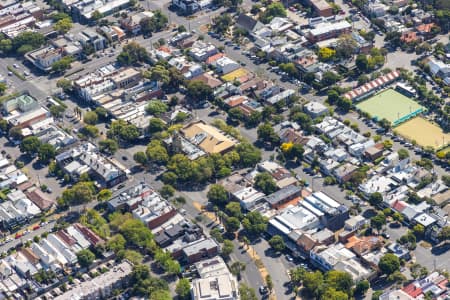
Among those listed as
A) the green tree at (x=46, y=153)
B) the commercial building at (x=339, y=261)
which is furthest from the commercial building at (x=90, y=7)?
the commercial building at (x=339, y=261)

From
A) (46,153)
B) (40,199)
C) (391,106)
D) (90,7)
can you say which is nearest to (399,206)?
(391,106)

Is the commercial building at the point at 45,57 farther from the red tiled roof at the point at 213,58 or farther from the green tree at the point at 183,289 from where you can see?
the green tree at the point at 183,289

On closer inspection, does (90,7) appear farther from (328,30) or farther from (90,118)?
(328,30)

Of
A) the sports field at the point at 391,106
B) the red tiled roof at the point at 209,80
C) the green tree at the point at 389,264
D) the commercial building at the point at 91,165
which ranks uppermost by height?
the green tree at the point at 389,264

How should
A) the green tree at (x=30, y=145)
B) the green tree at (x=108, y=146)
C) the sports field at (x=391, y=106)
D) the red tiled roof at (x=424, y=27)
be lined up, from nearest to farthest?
the green tree at (x=108, y=146), the green tree at (x=30, y=145), the sports field at (x=391, y=106), the red tiled roof at (x=424, y=27)

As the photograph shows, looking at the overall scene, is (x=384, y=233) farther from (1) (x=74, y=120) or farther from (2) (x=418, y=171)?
(1) (x=74, y=120)

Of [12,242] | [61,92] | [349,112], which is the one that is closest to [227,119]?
[349,112]
